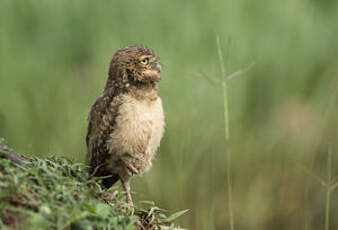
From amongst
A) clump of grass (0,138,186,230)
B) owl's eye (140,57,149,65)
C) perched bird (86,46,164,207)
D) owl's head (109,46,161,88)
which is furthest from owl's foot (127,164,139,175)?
clump of grass (0,138,186,230)

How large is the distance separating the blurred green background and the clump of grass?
81.6 inches

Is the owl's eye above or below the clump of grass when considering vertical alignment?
above

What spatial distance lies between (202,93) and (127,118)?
1.78m

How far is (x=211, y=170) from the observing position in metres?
5.40

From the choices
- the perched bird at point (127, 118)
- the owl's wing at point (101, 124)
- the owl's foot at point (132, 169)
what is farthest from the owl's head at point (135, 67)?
the owl's foot at point (132, 169)

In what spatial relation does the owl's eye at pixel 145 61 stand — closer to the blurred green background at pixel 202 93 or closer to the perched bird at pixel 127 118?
the perched bird at pixel 127 118

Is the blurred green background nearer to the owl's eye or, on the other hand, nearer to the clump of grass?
the owl's eye

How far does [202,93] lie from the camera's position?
18.8ft

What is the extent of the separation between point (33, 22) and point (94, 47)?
654mm

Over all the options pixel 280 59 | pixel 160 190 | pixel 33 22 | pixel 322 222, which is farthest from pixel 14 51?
pixel 322 222

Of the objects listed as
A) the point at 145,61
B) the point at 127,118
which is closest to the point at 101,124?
the point at 127,118

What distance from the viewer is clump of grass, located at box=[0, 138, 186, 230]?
2.67 meters

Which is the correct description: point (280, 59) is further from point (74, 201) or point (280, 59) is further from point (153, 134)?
point (74, 201)

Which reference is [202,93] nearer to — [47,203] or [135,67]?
[135,67]
